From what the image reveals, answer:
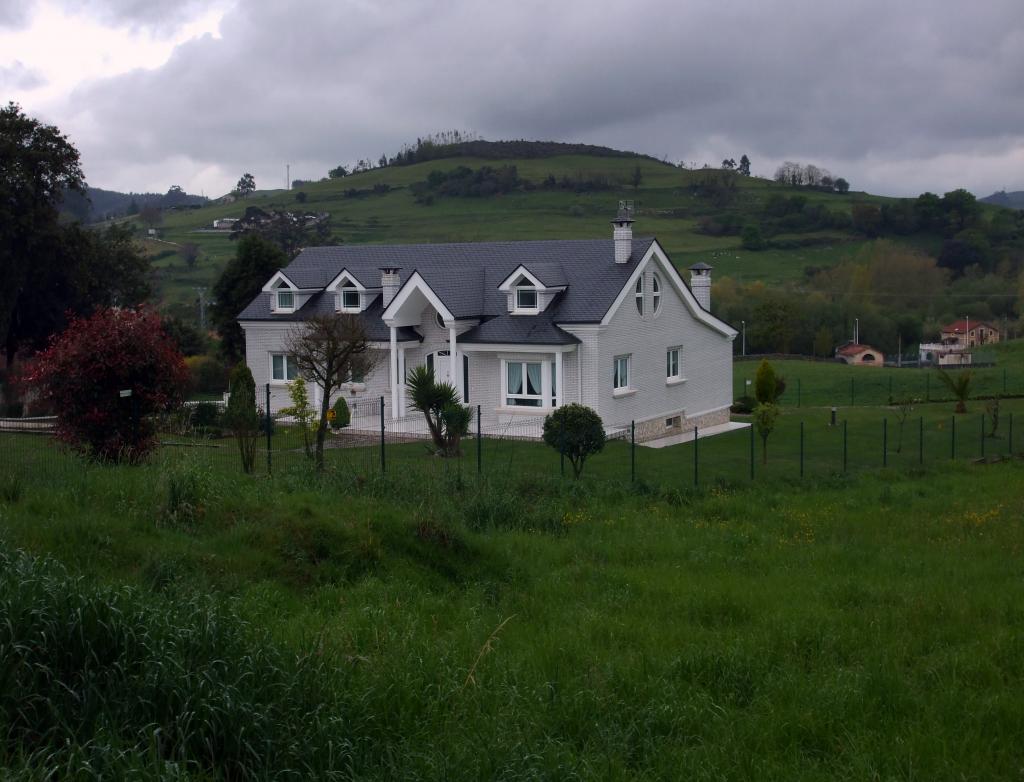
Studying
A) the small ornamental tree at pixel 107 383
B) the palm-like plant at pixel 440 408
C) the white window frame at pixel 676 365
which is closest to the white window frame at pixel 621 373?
the white window frame at pixel 676 365

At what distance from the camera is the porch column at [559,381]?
31766 mm

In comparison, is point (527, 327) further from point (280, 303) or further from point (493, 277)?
point (280, 303)

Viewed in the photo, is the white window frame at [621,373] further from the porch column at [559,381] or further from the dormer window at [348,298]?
the dormer window at [348,298]

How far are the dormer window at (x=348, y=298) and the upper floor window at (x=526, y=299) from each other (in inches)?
265

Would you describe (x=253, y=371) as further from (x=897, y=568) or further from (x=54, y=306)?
(x=897, y=568)

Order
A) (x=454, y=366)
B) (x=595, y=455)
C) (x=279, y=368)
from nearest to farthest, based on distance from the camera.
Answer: (x=595, y=455) → (x=454, y=366) → (x=279, y=368)

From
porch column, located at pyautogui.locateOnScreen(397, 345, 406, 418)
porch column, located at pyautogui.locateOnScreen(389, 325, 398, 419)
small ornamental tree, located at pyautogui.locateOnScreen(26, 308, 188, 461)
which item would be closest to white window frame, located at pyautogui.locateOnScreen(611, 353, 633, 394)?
porch column, located at pyautogui.locateOnScreen(397, 345, 406, 418)

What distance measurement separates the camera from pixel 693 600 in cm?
1131

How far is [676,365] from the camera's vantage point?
37062 millimetres

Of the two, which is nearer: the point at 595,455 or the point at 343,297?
the point at 595,455

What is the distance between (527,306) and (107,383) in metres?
16.2

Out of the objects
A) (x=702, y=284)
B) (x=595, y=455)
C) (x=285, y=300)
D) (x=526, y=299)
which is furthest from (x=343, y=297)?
(x=595, y=455)

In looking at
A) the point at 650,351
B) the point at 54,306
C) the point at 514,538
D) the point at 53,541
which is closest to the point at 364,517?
the point at 514,538

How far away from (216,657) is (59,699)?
3.56ft
